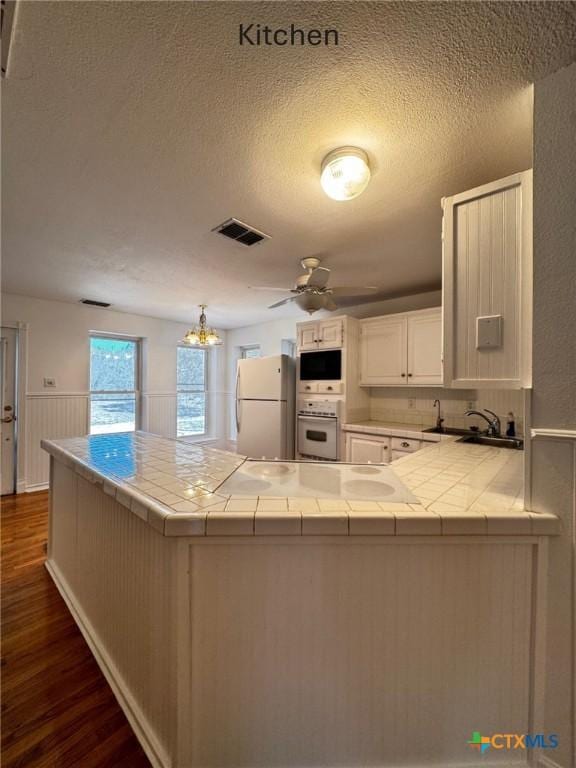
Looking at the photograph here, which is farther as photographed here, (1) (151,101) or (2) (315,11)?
(1) (151,101)

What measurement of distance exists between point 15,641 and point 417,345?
11.8 ft

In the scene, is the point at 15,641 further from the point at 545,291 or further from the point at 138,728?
the point at 545,291

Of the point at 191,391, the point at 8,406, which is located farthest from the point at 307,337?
the point at 8,406

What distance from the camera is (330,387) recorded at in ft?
11.5

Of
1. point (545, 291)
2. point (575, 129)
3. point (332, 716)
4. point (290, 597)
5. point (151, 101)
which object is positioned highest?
point (151, 101)

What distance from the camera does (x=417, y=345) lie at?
3154mm

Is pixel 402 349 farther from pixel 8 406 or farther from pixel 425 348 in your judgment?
pixel 8 406

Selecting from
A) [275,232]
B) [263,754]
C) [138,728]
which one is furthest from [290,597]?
[275,232]

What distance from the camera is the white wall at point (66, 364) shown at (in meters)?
3.78

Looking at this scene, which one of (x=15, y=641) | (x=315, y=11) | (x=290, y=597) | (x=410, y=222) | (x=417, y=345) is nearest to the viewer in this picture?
(x=315, y=11)

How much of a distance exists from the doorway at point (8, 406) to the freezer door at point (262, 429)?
269 cm

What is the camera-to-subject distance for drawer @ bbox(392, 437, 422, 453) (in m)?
2.89

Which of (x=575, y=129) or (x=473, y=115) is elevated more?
(x=473, y=115)

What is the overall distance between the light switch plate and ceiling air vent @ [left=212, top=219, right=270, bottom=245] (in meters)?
1.51
